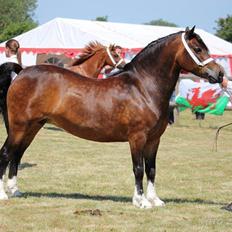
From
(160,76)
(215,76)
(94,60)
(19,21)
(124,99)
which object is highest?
(215,76)

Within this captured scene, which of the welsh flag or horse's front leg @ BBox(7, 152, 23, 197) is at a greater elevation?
horse's front leg @ BBox(7, 152, 23, 197)

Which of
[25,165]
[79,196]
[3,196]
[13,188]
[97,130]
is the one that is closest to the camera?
[97,130]

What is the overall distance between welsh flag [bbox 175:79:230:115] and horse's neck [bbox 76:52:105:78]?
6201mm

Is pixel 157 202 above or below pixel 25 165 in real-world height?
above

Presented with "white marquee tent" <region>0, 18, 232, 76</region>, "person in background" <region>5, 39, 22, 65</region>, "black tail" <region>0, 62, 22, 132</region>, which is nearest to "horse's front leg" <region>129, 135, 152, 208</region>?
"black tail" <region>0, 62, 22, 132</region>

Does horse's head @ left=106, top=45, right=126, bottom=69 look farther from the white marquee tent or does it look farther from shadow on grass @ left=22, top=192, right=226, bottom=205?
the white marquee tent

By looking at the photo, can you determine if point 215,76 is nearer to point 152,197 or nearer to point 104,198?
point 152,197

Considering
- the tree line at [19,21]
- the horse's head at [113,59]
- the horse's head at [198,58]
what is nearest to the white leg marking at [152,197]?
the horse's head at [198,58]

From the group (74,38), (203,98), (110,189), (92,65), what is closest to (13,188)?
(110,189)

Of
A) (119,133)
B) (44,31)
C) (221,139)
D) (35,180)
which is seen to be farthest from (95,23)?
(119,133)

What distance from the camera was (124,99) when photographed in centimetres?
734

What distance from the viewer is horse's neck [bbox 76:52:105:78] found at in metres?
13.3

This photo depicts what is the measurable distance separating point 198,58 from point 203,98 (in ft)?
39.8

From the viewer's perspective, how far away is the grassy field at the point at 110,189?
6602 mm
